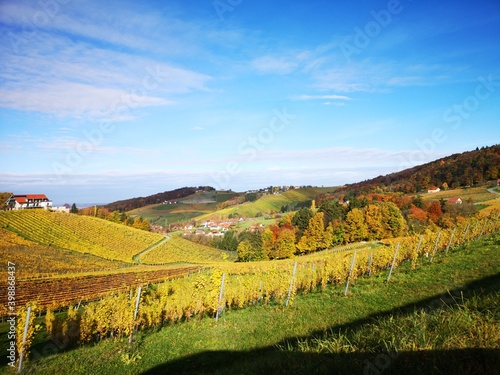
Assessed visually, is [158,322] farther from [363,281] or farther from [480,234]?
[480,234]

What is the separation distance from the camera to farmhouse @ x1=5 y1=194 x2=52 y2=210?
352ft

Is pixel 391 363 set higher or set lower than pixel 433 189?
lower

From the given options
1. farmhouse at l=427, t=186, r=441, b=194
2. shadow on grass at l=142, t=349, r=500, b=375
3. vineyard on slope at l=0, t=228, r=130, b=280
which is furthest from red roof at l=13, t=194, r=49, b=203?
farmhouse at l=427, t=186, r=441, b=194

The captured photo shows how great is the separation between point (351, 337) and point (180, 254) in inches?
3407

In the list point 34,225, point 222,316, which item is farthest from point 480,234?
point 34,225

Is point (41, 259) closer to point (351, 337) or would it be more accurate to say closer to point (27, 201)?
point (351, 337)

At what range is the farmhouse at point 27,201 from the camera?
352 feet

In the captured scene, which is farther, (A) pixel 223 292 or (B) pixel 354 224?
(B) pixel 354 224

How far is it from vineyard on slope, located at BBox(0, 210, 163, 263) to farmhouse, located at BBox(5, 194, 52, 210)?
1332 inches

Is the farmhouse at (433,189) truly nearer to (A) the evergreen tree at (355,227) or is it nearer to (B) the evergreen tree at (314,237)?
(A) the evergreen tree at (355,227)

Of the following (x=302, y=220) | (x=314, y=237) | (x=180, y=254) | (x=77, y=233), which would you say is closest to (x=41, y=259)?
(x=77, y=233)

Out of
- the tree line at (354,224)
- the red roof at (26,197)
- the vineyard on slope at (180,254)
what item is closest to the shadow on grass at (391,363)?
the tree line at (354,224)

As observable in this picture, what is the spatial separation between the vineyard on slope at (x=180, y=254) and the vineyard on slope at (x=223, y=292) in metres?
55.2

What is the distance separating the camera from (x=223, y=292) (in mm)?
16641
